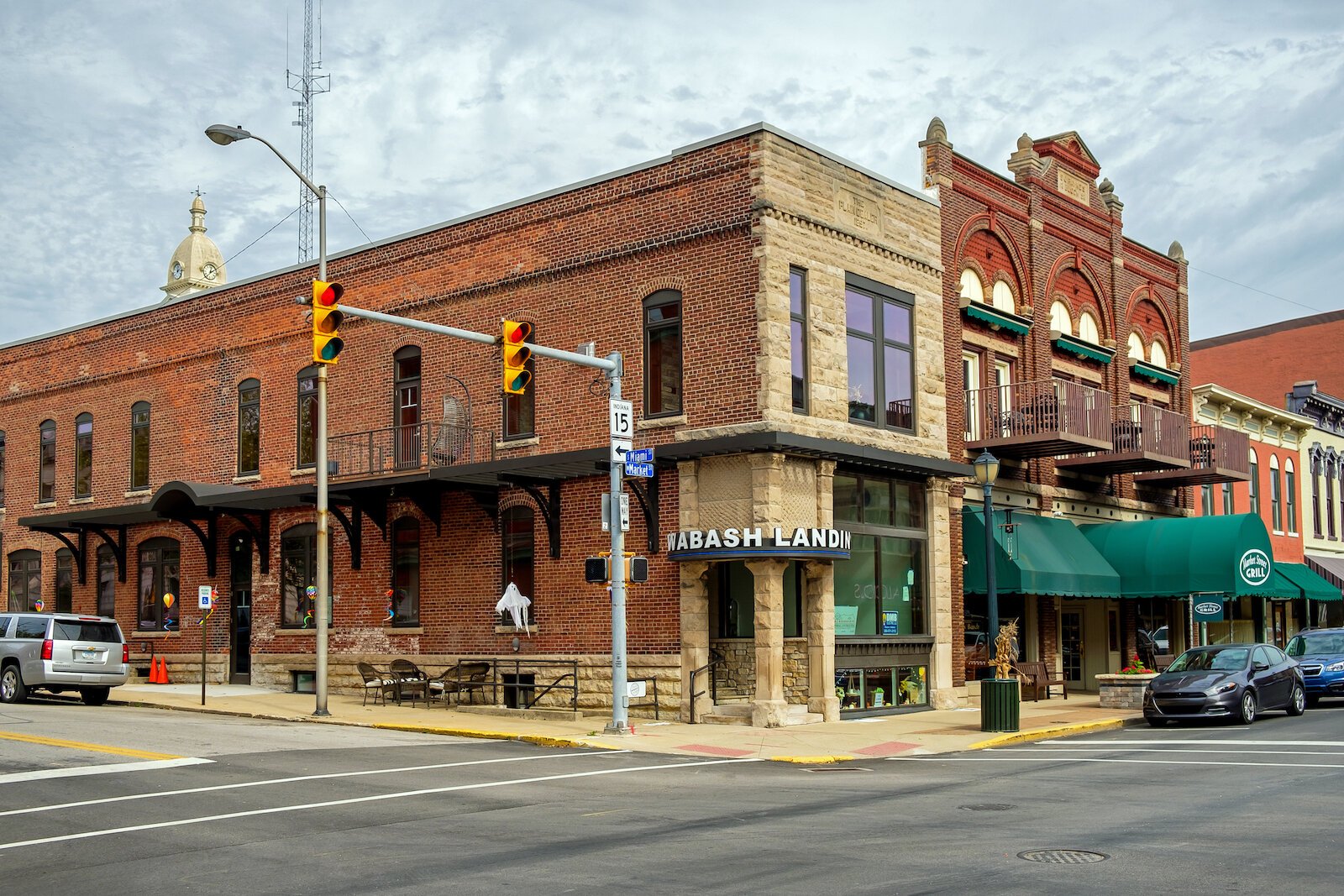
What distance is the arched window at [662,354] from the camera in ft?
77.9

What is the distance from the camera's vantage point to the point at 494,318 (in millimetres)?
26797

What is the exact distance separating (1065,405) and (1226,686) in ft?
26.0

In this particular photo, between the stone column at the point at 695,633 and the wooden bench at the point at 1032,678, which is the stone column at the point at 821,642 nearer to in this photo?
the stone column at the point at 695,633

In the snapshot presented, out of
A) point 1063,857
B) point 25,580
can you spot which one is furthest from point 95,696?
point 1063,857

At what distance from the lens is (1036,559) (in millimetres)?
28016

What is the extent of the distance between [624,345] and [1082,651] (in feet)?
50.7

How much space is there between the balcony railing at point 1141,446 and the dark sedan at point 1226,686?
753 cm

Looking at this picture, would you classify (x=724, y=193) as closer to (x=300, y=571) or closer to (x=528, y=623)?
(x=528, y=623)

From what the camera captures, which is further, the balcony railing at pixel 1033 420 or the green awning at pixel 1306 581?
the green awning at pixel 1306 581

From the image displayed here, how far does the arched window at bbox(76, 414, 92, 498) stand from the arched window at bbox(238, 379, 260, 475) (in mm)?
6204

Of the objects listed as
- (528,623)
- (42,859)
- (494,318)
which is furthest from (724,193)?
(42,859)

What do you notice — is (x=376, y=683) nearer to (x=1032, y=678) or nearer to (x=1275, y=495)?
(x=1032, y=678)

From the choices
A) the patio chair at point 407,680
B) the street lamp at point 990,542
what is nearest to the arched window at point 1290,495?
the street lamp at point 990,542

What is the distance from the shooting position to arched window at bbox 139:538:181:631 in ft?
107
